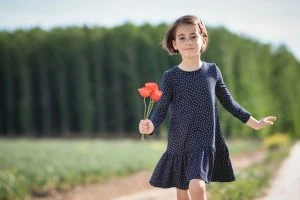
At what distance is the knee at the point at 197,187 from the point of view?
13.9ft

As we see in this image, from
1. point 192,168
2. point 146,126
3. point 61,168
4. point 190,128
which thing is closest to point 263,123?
point 190,128

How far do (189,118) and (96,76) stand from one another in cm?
2994

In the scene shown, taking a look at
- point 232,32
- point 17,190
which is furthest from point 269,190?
point 232,32

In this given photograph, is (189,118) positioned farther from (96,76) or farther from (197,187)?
(96,76)

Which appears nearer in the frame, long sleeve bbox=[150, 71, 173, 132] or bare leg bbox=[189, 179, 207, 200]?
bare leg bbox=[189, 179, 207, 200]

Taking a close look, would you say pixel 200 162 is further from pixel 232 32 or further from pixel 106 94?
pixel 106 94

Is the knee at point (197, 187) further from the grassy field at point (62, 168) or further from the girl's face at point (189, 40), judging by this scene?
the grassy field at point (62, 168)

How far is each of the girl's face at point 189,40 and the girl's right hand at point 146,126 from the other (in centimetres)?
57

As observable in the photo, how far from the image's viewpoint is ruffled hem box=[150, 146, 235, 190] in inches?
172

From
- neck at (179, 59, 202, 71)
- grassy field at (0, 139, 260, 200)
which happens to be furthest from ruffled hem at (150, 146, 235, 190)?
grassy field at (0, 139, 260, 200)

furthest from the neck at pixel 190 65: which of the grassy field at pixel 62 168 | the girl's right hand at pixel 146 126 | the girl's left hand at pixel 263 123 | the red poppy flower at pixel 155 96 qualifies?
the grassy field at pixel 62 168

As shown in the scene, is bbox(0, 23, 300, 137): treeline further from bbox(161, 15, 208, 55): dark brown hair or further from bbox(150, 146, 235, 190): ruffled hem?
bbox(150, 146, 235, 190): ruffled hem

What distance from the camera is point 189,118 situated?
4.52m

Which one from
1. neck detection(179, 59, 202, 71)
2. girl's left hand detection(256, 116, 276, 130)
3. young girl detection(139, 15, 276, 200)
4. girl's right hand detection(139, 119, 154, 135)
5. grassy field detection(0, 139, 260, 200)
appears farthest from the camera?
grassy field detection(0, 139, 260, 200)
